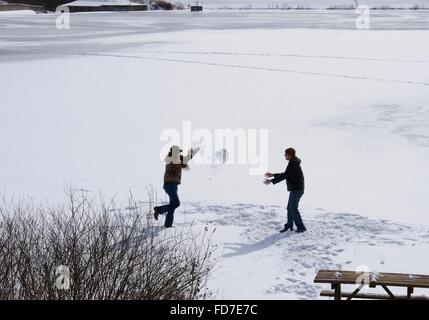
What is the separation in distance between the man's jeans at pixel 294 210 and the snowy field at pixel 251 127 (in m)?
0.27

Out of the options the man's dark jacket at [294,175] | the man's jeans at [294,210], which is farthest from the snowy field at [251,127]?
the man's dark jacket at [294,175]

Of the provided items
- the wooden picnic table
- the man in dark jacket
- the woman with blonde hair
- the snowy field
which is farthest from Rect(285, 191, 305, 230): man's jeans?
the wooden picnic table

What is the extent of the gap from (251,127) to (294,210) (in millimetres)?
8578

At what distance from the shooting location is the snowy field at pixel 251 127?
32.4 feet

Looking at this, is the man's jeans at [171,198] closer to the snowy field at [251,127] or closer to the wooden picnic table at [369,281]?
the snowy field at [251,127]

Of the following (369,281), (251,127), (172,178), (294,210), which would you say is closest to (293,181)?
(294,210)

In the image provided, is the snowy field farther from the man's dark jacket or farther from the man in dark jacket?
the man's dark jacket

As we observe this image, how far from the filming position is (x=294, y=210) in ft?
33.5

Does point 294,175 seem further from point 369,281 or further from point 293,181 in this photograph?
point 369,281

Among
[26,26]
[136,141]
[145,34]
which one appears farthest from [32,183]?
[26,26]

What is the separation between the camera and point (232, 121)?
19219 mm

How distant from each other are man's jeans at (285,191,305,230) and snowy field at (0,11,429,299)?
27 centimetres
